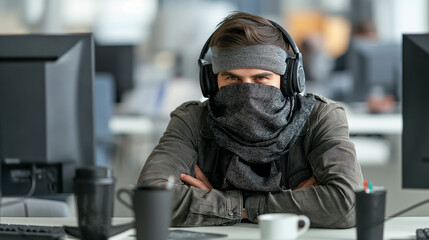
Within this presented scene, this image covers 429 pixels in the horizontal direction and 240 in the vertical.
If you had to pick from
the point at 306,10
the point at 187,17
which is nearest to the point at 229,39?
the point at 187,17

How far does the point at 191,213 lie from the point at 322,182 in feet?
1.14

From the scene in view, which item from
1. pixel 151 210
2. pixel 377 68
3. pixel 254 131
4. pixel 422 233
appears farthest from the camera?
pixel 377 68

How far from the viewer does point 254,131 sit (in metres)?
1.74

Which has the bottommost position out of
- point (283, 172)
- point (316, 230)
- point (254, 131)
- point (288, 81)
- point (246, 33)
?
point (316, 230)

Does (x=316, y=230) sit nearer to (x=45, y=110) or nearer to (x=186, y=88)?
(x=45, y=110)

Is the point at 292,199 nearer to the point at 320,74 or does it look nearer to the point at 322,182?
the point at 322,182

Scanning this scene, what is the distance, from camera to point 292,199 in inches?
65.2

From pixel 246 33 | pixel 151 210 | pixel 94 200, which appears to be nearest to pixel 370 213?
pixel 151 210

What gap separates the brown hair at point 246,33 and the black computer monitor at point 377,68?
114 inches

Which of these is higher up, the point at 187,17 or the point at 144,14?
the point at 144,14

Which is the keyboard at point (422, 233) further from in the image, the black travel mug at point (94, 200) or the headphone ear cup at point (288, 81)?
the black travel mug at point (94, 200)

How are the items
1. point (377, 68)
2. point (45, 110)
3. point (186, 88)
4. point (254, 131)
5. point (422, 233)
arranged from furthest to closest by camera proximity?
point (377, 68)
point (186, 88)
point (254, 131)
point (45, 110)
point (422, 233)

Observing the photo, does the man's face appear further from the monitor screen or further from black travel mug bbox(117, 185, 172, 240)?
the monitor screen

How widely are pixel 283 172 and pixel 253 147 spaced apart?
0.40 ft
